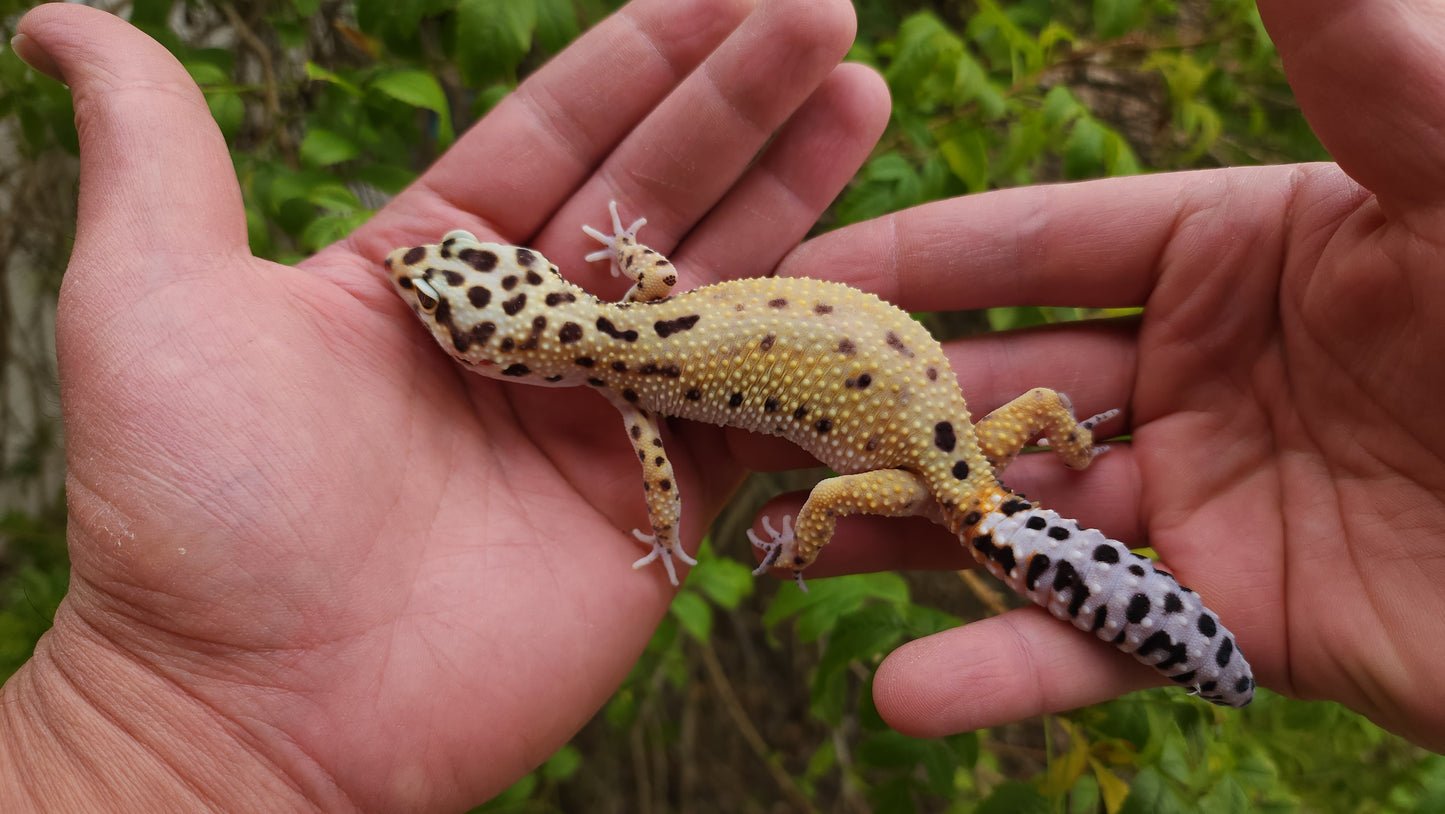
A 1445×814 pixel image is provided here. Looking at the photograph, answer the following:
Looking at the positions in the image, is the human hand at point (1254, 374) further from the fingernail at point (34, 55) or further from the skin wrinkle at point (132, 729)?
the fingernail at point (34, 55)

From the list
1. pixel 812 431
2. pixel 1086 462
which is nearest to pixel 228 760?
pixel 812 431

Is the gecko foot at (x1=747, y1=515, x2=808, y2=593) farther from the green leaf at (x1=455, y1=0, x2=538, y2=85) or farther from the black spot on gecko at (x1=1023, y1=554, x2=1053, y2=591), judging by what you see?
the green leaf at (x1=455, y1=0, x2=538, y2=85)

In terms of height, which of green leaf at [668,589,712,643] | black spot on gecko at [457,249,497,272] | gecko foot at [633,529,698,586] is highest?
black spot on gecko at [457,249,497,272]

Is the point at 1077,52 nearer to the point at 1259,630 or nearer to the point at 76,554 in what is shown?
the point at 1259,630

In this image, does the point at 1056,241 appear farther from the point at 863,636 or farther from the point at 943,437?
the point at 863,636

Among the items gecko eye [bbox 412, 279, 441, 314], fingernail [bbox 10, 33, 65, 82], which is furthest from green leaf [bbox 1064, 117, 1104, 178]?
fingernail [bbox 10, 33, 65, 82]

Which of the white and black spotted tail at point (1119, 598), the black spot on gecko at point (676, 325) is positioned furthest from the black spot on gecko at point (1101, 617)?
the black spot on gecko at point (676, 325)

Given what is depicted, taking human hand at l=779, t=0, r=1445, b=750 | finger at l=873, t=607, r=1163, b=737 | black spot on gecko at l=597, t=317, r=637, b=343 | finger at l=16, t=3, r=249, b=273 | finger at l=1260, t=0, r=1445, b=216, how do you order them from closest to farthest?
finger at l=1260, t=0, r=1445, b=216 < human hand at l=779, t=0, r=1445, b=750 < finger at l=16, t=3, r=249, b=273 < finger at l=873, t=607, r=1163, b=737 < black spot on gecko at l=597, t=317, r=637, b=343

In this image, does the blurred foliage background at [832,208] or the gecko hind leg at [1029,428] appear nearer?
the blurred foliage background at [832,208]
